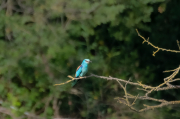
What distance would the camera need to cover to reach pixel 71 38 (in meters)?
3.95

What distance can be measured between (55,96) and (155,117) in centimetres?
185

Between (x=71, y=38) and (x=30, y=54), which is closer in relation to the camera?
(x=30, y=54)

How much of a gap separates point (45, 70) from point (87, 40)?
98cm

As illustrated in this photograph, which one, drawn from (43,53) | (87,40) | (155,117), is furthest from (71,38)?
(155,117)

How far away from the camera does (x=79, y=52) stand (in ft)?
12.9

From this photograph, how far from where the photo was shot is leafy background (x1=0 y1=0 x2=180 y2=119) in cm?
357

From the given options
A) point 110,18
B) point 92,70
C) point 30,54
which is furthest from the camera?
point 92,70

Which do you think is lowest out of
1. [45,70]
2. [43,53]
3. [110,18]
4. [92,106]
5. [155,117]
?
[155,117]

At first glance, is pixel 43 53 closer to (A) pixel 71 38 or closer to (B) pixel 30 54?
(B) pixel 30 54

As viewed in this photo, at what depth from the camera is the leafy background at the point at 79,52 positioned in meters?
3.57

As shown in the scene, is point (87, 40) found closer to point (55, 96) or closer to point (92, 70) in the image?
point (92, 70)

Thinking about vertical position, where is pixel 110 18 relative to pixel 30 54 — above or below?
above

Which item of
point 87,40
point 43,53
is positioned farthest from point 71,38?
point 43,53

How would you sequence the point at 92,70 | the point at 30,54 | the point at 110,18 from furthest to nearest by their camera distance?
the point at 92,70 < the point at 30,54 < the point at 110,18
